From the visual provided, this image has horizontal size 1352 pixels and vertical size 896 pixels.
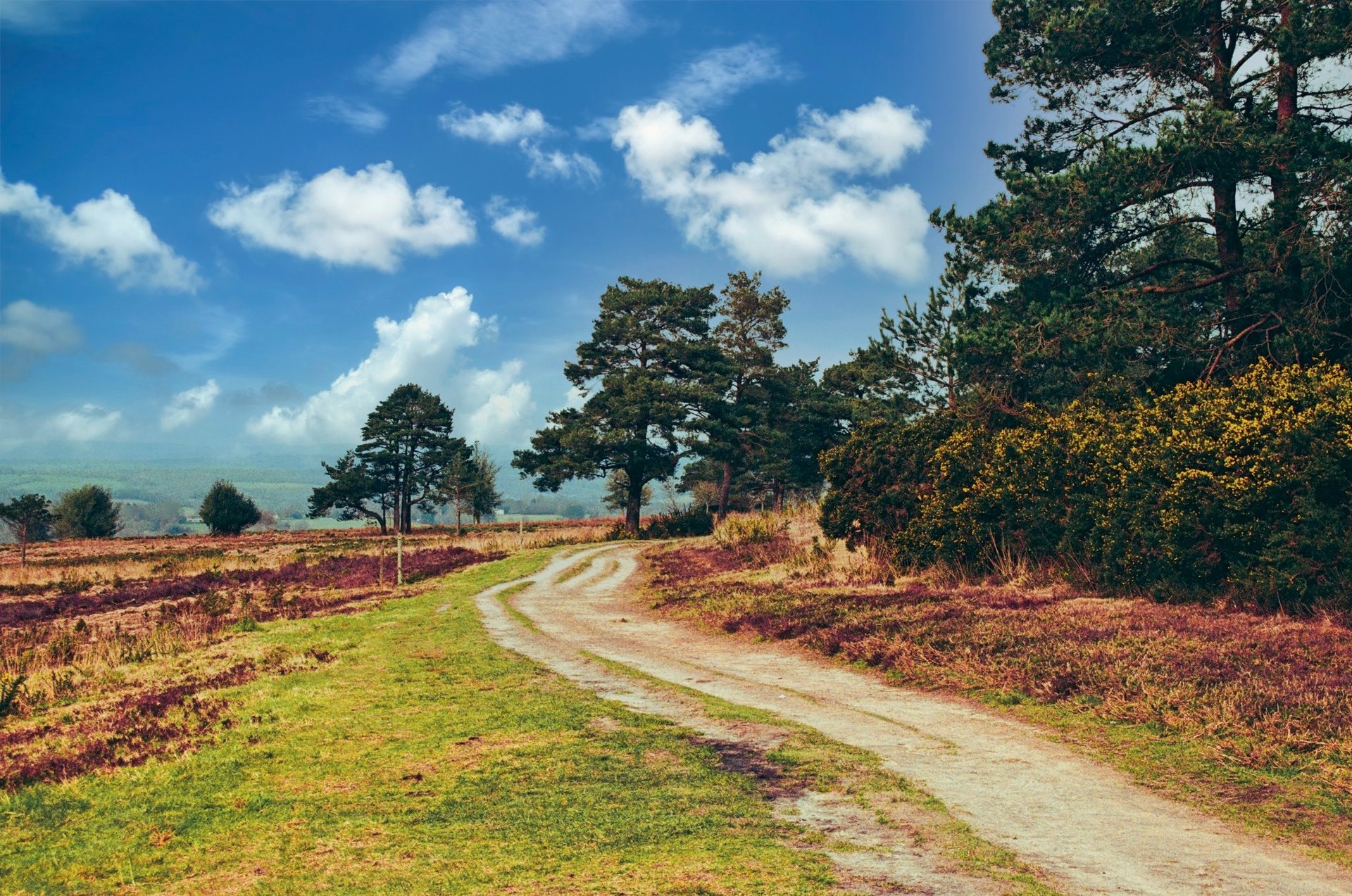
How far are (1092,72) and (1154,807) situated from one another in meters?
23.5

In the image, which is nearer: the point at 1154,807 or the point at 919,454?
the point at 1154,807

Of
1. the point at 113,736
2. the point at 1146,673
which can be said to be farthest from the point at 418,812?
the point at 1146,673

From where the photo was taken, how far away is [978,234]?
25.0 meters

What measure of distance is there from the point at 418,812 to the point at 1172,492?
1414 cm

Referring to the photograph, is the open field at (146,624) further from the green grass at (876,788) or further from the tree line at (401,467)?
the tree line at (401,467)

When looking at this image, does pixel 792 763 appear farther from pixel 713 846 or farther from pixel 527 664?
pixel 527 664

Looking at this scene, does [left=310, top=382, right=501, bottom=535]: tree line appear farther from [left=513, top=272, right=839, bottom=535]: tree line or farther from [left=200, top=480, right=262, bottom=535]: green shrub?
[left=513, top=272, right=839, bottom=535]: tree line

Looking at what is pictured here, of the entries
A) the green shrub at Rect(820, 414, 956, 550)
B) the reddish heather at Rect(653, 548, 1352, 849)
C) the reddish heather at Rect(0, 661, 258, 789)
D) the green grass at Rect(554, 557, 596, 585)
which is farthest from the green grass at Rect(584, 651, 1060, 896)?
the green grass at Rect(554, 557, 596, 585)

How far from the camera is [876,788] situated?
25.7ft

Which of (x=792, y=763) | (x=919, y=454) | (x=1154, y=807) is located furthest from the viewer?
(x=919, y=454)

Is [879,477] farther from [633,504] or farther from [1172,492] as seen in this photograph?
[633,504]

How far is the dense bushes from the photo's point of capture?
1398cm

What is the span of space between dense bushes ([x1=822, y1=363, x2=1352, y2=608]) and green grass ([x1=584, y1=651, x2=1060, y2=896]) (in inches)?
373

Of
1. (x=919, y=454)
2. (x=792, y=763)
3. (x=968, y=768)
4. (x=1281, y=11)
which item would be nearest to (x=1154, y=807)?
(x=968, y=768)
